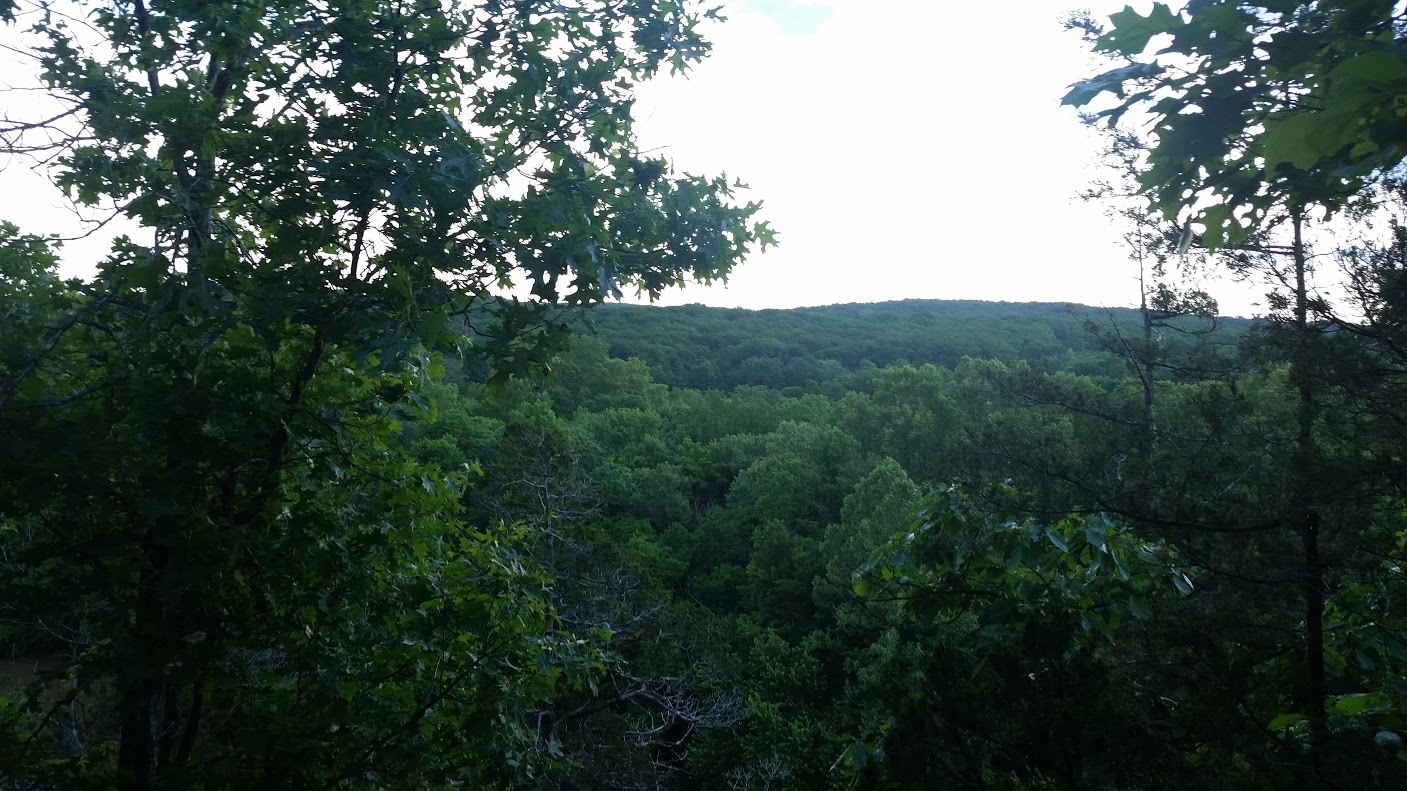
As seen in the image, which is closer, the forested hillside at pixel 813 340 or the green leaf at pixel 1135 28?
the green leaf at pixel 1135 28

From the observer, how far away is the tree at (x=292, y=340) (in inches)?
155

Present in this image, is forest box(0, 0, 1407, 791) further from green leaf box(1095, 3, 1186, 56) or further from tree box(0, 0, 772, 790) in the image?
green leaf box(1095, 3, 1186, 56)

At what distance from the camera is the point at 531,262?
4.00 metres

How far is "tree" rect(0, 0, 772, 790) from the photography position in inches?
155

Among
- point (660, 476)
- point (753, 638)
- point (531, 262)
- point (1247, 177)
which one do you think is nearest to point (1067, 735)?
point (1247, 177)

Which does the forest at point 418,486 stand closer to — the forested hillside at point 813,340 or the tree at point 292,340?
the tree at point 292,340

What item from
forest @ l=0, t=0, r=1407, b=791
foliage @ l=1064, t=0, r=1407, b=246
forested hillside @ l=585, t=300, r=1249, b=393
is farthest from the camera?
forested hillside @ l=585, t=300, r=1249, b=393

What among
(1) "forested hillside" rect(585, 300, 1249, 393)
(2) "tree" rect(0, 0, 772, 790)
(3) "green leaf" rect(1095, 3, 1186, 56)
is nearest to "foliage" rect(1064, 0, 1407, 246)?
(3) "green leaf" rect(1095, 3, 1186, 56)

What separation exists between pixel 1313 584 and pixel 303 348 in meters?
5.92

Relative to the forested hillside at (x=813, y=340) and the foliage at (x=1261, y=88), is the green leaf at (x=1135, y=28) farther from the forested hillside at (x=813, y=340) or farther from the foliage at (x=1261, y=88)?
the forested hillside at (x=813, y=340)

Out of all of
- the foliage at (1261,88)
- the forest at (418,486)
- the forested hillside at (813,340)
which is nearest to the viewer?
the foliage at (1261,88)

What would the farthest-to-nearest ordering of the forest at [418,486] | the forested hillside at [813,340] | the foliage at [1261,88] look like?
the forested hillside at [813,340] < the forest at [418,486] < the foliage at [1261,88]

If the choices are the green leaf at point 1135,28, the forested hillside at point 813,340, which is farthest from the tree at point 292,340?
the forested hillside at point 813,340

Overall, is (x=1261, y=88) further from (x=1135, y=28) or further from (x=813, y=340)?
(x=813, y=340)
